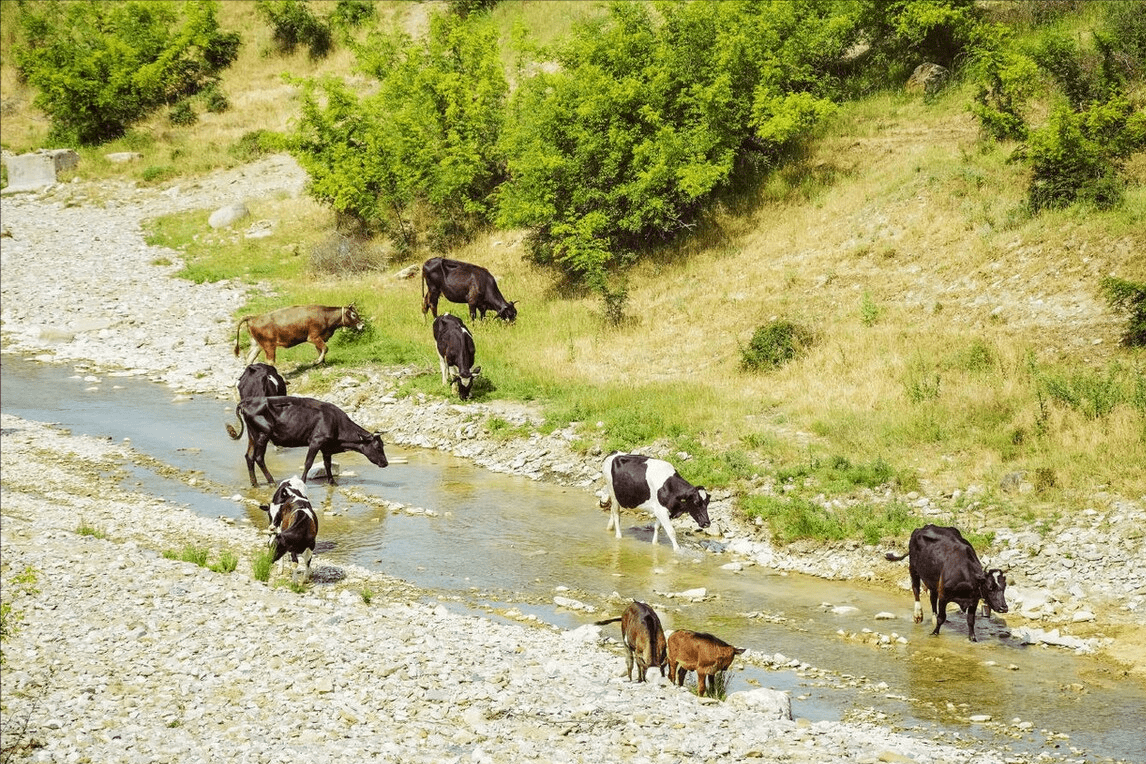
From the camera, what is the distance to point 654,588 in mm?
14430

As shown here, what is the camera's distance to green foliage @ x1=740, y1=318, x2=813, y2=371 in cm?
2197

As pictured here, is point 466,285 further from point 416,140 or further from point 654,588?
point 654,588

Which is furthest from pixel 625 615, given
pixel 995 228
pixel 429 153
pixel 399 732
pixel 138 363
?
pixel 429 153

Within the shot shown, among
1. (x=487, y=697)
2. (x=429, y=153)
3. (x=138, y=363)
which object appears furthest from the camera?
(x=429, y=153)

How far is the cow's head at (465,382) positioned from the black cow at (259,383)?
339 centimetres

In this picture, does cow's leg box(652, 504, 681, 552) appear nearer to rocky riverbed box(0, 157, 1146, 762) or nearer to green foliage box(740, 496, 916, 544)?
rocky riverbed box(0, 157, 1146, 762)

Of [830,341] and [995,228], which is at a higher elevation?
[995,228]

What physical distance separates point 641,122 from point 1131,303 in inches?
523

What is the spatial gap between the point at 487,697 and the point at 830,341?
13.6 meters

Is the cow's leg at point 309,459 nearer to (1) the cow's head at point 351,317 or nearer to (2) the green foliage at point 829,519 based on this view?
(2) the green foliage at point 829,519

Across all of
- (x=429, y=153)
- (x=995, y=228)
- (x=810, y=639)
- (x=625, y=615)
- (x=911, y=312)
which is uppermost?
(x=429, y=153)

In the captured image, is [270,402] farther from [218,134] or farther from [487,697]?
[218,134]

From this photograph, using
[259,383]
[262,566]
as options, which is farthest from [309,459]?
[262,566]

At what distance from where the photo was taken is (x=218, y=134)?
48.4m
